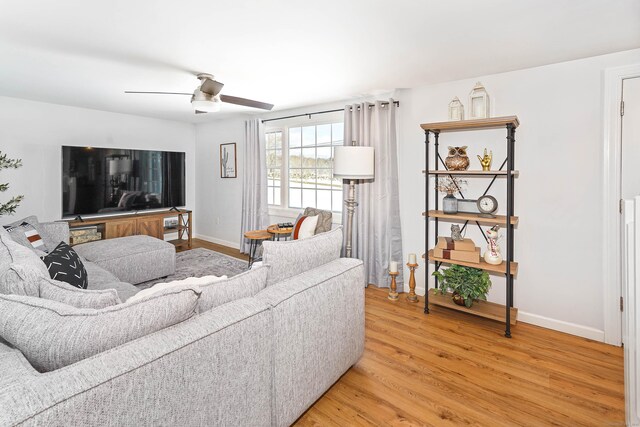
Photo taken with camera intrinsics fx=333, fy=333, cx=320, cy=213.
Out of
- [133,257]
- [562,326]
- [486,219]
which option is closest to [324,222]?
[486,219]

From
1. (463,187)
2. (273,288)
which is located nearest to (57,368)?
(273,288)

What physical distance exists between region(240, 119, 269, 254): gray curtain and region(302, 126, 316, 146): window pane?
74 centimetres

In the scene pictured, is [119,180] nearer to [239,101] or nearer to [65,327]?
[239,101]

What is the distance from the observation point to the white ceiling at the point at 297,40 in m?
1.92

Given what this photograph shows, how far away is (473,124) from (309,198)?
252 cm

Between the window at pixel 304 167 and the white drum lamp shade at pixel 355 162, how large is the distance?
816 millimetres

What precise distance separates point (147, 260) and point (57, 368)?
10.1 ft

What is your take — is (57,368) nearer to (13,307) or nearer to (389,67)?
(13,307)

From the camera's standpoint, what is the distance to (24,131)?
455 centimetres

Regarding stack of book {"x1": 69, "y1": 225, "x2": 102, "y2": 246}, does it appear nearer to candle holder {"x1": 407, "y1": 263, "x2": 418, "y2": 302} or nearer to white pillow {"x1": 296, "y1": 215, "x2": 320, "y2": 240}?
white pillow {"x1": 296, "y1": 215, "x2": 320, "y2": 240}

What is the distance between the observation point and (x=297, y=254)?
197cm

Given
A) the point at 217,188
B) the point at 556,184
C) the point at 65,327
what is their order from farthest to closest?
the point at 217,188, the point at 556,184, the point at 65,327

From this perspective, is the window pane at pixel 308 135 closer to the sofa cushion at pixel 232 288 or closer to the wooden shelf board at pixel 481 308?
the wooden shelf board at pixel 481 308

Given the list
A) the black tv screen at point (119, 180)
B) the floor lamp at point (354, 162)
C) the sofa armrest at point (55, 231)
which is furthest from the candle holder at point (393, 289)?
the black tv screen at point (119, 180)
